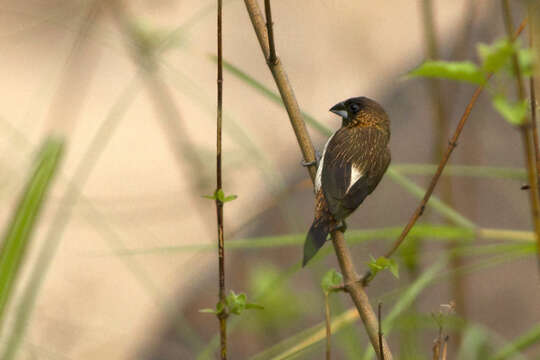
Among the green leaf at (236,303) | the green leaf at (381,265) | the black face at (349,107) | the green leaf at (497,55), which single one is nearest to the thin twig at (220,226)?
the green leaf at (236,303)

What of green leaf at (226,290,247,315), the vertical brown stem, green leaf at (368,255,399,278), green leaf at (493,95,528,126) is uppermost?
the vertical brown stem

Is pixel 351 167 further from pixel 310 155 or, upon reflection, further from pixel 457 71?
pixel 457 71

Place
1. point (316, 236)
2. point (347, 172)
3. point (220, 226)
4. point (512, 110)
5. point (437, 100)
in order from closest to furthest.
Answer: point (512, 110) < point (220, 226) < point (316, 236) < point (347, 172) < point (437, 100)

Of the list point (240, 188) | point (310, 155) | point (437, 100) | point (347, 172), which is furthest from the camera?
point (240, 188)

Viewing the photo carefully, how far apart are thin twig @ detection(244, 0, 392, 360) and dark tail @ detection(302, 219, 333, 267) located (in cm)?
9

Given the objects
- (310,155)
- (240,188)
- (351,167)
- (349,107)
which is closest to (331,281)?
(310,155)

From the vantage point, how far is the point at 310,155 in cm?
104

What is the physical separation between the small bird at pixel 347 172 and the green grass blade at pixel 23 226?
15.5 inches

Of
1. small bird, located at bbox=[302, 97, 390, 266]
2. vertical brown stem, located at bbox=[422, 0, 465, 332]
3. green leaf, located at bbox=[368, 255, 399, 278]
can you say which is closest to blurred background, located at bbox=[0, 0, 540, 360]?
vertical brown stem, located at bbox=[422, 0, 465, 332]

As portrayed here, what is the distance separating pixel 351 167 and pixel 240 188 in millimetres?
2841

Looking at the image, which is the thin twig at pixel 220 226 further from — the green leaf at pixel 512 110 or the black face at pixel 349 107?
the black face at pixel 349 107

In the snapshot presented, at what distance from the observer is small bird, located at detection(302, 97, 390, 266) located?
1.17 metres

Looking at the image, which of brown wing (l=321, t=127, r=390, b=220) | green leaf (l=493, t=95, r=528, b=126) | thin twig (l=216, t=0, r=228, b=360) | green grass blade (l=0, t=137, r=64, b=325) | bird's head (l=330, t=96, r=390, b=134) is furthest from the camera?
bird's head (l=330, t=96, r=390, b=134)

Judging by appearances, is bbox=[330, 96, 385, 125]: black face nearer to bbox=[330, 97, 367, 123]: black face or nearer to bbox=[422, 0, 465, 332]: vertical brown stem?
bbox=[330, 97, 367, 123]: black face
